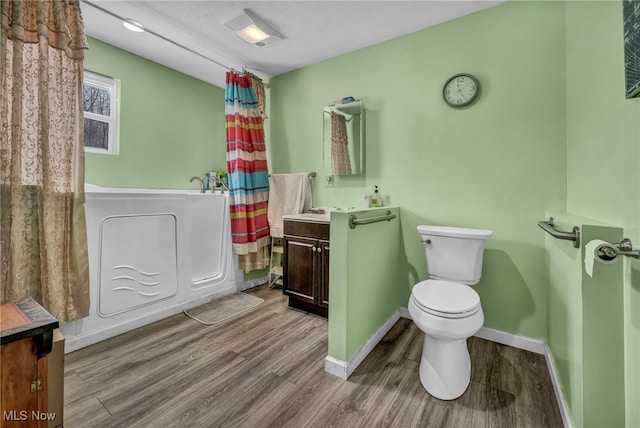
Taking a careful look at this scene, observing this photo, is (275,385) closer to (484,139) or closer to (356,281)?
(356,281)

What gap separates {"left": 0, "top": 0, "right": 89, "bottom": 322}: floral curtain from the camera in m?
1.40

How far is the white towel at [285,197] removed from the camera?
2.69 m

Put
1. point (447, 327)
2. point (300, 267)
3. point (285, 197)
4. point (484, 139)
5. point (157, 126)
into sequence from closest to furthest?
point (447, 327) → point (484, 139) → point (300, 267) → point (285, 197) → point (157, 126)

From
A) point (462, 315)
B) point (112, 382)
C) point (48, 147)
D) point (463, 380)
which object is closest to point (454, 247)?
point (462, 315)

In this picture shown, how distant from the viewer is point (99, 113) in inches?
103

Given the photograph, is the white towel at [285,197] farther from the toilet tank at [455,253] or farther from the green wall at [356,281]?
the toilet tank at [455,253]

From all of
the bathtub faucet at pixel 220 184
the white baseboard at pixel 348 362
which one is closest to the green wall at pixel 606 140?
the white baseboard at pixel 348 362

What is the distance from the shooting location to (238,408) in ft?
4.16

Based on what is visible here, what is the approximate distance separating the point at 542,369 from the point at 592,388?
0.80 metres

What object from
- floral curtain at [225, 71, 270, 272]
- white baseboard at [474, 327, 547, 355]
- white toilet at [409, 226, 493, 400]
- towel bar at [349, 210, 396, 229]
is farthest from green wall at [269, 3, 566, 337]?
floral curtain at [225, 71, 270, 272]

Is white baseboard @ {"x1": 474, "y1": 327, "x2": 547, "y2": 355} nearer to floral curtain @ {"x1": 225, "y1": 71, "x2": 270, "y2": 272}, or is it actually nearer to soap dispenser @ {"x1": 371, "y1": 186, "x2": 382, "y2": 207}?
soap dispenser @ {"x1": 371, "y1": 186, "x2": 382, "y2": 207}

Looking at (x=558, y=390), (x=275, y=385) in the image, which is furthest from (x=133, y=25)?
(x=558, y=390)

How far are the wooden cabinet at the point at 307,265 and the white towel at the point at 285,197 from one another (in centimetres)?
42

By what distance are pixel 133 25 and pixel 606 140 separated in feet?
10.5
